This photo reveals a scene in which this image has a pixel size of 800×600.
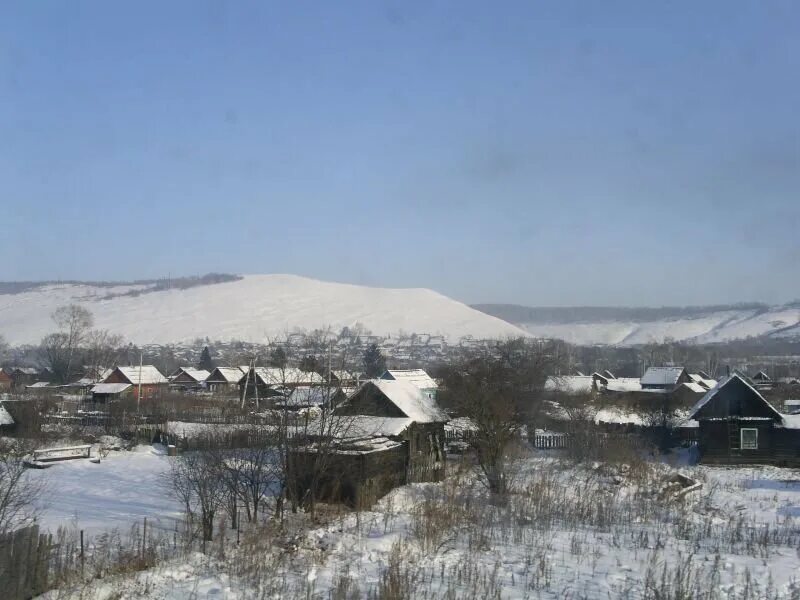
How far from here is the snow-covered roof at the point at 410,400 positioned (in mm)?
23312

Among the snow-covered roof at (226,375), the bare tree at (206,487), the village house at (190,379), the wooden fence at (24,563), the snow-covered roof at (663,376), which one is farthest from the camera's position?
the village house at (190,379)

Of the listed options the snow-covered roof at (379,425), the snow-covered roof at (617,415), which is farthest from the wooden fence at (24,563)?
the snow-covered roof at (617,415)

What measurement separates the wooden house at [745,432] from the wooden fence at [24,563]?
26.2 meters

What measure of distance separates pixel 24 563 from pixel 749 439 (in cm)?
2789

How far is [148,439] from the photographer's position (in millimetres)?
32156

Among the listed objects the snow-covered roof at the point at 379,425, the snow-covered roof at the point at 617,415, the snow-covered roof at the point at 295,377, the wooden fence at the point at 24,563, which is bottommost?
the snow-covered roof at the point at 617,415

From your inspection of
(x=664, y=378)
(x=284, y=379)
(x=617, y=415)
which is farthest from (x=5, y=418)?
(x=664, y=378)

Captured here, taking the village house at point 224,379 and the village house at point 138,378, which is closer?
the village house at point 138,378

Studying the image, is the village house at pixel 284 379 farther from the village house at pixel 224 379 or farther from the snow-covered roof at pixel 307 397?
the village house at pixel 224 379

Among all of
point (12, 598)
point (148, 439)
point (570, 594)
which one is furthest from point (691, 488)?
point (148, 439)

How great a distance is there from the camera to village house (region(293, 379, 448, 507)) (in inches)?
650

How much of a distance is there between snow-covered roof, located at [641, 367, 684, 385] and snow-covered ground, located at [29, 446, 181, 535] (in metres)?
50.1

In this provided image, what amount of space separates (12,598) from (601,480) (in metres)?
15.6

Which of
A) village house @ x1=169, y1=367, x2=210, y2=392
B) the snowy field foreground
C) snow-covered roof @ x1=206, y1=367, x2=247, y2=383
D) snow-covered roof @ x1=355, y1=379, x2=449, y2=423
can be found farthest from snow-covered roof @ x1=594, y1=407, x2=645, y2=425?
village house @ x1=169, y1=367, x2=210, y2=392
